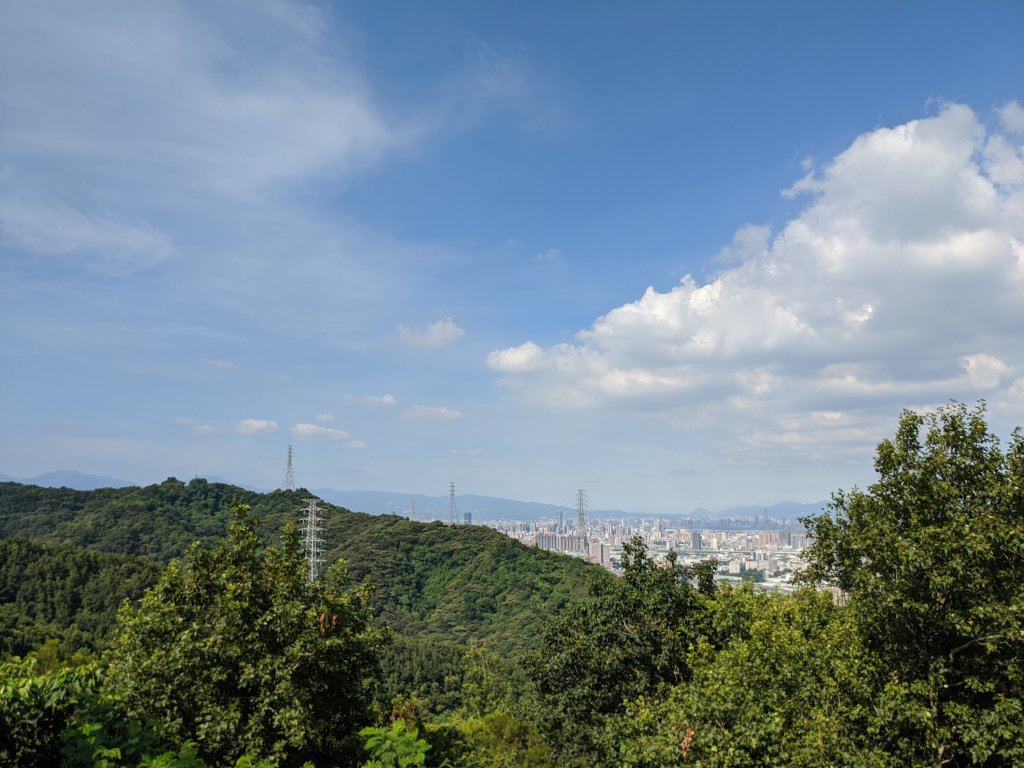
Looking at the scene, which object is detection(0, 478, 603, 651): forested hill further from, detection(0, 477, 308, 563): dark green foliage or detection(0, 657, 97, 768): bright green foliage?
detection(0, 657, 97, 768): bright green foliage

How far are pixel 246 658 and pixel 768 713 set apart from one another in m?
9.25

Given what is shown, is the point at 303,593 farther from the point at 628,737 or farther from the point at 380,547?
the point at 380,547

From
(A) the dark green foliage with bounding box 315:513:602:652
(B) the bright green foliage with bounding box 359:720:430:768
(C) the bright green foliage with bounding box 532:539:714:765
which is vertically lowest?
(A) the dark green foliage with bounding box 315:513:602:652

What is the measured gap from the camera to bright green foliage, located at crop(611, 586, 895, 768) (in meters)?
9.66

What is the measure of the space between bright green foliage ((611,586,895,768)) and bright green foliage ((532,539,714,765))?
3.47 metres

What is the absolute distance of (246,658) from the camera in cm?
1077

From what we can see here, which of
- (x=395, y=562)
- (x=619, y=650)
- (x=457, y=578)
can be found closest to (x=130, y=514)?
(x=395, y=562)

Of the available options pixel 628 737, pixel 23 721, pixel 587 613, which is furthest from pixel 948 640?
pixel 23 721

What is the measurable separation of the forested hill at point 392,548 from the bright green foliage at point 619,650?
4606 centimetres

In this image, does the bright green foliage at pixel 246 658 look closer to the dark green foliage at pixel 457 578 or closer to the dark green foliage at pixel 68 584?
the dark green foliage at pixel 68 584

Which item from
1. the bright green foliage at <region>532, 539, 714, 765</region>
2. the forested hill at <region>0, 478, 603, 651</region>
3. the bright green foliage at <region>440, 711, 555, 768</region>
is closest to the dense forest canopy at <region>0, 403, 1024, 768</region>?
the bright green foliage at <region>532, 539, 714, 765</region>

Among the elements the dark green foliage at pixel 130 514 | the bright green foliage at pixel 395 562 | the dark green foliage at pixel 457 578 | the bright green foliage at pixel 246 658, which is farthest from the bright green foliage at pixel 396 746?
the dark green foliage at pixel 130 514

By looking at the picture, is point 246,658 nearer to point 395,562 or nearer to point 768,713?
point 768,713

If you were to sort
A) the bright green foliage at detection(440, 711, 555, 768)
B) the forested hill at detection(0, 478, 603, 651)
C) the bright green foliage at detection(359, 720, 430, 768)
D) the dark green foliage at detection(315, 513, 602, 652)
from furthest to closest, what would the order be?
the forested hill at detection(0, 478, 603, 651) → the dark green foliage at detection(315, 513, 602, 652) → the bright green foliage at detection(440, 711, 555, 768) → the bright green foliage at detection(359, 720, 430, 768)
